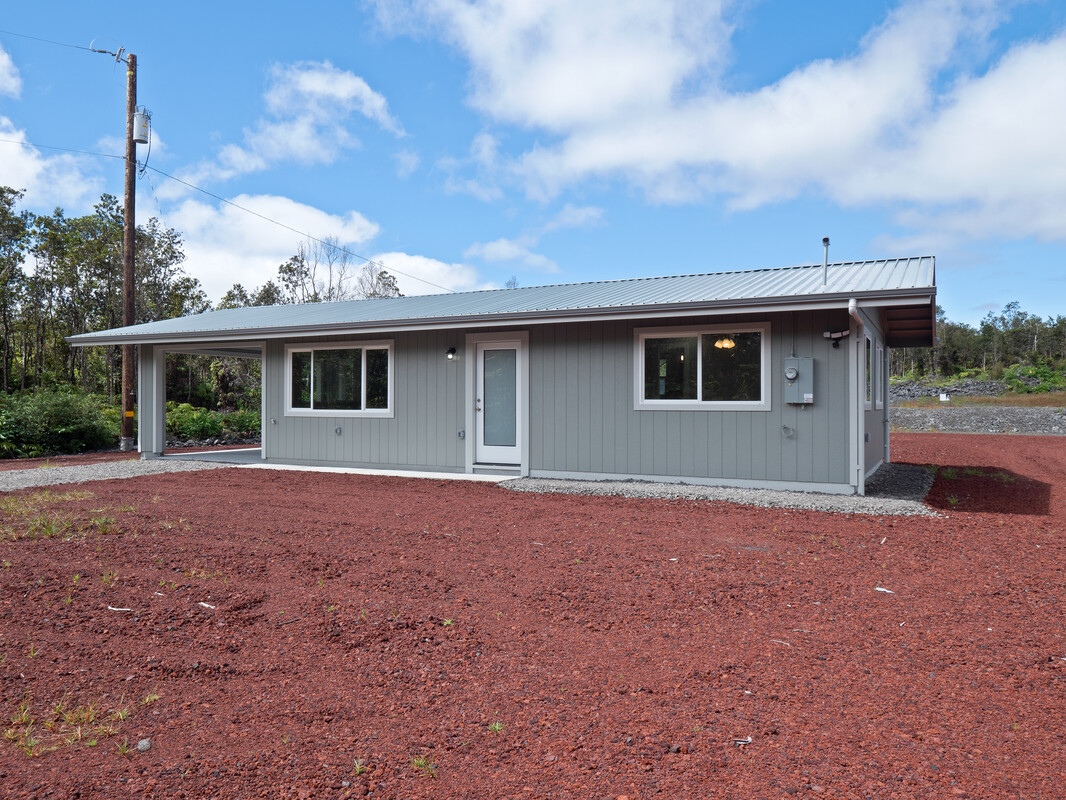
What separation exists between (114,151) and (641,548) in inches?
602

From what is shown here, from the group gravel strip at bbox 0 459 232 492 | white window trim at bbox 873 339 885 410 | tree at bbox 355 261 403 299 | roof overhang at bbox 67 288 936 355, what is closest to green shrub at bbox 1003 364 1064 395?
roof overhang at bbox 67 288 936 355

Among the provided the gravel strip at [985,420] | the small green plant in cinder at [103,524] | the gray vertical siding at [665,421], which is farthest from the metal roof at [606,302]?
the gravel strip at [985,420]

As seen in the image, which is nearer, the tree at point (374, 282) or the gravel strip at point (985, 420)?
the gravel strip at point (985, 420)

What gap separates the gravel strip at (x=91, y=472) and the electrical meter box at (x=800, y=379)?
8.60 metres

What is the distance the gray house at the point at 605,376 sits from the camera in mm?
7508

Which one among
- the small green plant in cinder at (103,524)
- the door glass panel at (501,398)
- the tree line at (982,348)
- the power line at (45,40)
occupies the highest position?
the power line at (45,40)

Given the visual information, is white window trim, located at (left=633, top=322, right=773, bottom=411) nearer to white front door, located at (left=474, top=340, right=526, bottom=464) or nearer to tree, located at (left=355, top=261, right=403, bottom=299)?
white front door, located at (left=474, top=340, right=526, bottom=464)

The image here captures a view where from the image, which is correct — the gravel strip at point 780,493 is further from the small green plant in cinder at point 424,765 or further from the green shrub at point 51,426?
the green shrub at point 51,426

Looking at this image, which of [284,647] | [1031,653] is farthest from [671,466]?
[284,647]

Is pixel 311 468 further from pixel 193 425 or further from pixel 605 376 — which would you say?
pixel 193 425

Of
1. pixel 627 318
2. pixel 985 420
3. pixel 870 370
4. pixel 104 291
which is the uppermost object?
pixel 104 291

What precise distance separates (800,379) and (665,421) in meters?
1.67

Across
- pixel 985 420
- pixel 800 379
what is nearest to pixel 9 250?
pixel 800 379

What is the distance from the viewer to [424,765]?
2.02 meters
